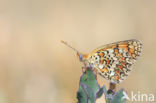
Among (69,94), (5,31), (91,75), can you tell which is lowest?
(69,94)

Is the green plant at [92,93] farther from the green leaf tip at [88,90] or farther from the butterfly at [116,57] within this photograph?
the butterfly at [116,57]

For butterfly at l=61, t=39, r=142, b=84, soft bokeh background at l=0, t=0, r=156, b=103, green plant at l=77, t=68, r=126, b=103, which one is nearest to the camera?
green plant at l=77, t=68, r=126, b=103

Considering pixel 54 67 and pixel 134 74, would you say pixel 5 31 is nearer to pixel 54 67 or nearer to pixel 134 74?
pixel 54 67

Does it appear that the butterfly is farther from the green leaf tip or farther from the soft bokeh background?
the soft bokeh background

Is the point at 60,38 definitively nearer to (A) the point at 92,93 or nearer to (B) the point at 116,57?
(B) the point at 116,57

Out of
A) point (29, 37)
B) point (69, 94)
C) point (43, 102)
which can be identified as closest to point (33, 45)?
point (29, 37)

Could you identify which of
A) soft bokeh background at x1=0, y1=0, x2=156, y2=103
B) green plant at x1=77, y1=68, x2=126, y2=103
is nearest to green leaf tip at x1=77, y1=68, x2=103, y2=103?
→ green plant at x1=77, y1=68, x2=126, y2=103

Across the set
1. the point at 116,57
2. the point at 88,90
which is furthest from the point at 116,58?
the point at 88,90
